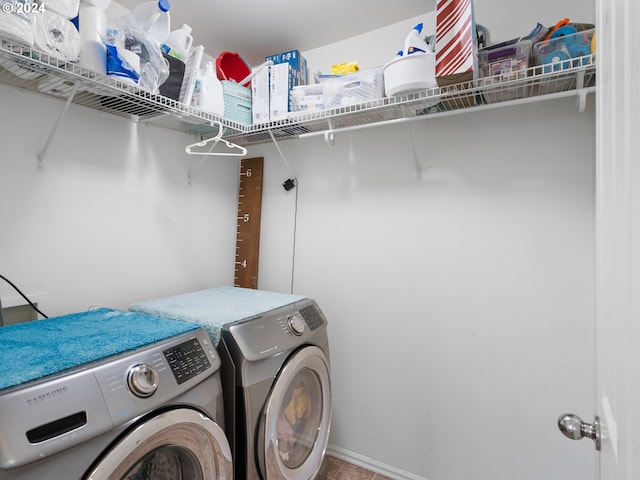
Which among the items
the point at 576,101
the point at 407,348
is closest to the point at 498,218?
the point at 576,101

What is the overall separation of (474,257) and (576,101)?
811mm

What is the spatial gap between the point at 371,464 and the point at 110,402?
1.65 meters

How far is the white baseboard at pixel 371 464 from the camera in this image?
1905 mm

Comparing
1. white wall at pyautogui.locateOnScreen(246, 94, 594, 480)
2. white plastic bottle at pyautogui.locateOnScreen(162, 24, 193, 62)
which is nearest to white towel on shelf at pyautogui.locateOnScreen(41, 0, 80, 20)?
white plastic bottle at pyautogui.locateOnScreen(162, 24, 193, 62)

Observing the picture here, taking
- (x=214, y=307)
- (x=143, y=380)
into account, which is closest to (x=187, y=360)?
(x=143, y=380)

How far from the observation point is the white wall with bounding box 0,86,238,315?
57.6 inches

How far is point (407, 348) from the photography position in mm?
1924

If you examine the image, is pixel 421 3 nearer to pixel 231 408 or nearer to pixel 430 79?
pixel 430 79

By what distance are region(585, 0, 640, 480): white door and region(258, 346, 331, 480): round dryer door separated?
1025mm

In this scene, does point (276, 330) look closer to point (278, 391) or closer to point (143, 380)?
point (278, 391)

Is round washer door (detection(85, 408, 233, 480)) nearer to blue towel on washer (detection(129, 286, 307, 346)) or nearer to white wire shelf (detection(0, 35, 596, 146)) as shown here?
blue towel on washer (detection(129, 286, 307, 346))

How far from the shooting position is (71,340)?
3.52 ft

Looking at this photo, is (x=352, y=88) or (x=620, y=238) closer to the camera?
(x=620, y=238)

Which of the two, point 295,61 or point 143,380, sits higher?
point 295,61
